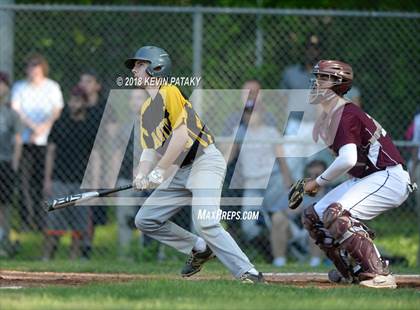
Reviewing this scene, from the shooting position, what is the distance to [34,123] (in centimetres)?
1292

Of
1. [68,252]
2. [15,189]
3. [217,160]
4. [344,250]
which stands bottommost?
[68,252]

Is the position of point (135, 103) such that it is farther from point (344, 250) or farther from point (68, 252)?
point (344, 250)

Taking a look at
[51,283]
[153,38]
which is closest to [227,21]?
[153,38]

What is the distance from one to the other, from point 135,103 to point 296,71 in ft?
6.45

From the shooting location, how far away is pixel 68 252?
13648 mm

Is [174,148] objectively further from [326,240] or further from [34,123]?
[34,123]

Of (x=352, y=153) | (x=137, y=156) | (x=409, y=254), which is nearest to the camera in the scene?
(x=352, y=153)

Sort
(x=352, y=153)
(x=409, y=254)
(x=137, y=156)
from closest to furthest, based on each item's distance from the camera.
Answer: (x=352, y=153), (x=137, y=156), (x=409, y=254)

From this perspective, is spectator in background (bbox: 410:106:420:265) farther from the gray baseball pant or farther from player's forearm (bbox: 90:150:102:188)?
the gray baseball pant

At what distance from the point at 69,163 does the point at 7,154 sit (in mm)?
726

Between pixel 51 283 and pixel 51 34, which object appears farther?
pixel 51 34

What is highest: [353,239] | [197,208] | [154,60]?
[154,60]

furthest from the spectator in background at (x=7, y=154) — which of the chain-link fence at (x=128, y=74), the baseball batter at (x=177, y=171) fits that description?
the baseball batter at (x=177, y=171)

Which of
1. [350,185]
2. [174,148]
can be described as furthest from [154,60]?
[350,185]
